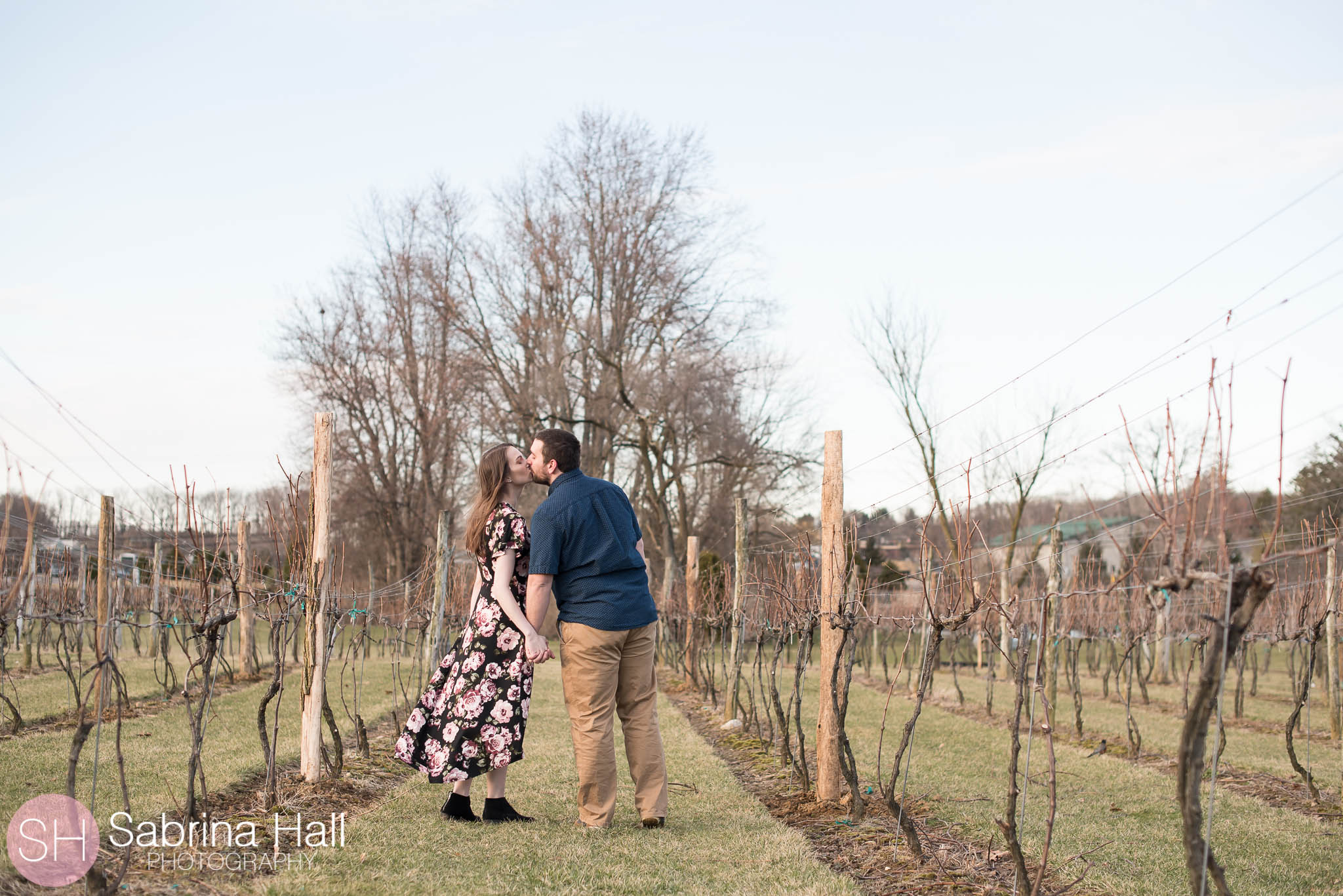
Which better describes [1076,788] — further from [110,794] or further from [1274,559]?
[110,794]

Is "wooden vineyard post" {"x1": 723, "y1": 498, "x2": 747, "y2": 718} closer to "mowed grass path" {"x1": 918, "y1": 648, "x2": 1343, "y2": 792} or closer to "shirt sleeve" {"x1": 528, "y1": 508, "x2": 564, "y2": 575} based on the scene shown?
"mowed grass path" {"x1": 918, "y1": 648, "x2": 1343, "y2": 792}

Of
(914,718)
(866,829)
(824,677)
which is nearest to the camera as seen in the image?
(914,718)

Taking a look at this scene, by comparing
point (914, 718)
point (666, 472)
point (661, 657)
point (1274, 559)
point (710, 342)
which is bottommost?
point (661, 657)

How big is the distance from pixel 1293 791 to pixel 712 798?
407cm

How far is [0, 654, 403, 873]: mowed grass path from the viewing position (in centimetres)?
485

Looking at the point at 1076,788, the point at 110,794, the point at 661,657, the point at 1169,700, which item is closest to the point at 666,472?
the point at 661,657

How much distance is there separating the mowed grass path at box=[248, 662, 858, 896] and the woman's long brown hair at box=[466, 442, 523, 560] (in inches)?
47.6

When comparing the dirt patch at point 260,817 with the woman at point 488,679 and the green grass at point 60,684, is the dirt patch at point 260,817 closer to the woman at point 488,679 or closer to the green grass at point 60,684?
the woman at point 488,679

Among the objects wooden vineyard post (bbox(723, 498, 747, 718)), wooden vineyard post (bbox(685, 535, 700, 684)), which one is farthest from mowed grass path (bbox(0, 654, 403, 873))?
wooden vineyard post (bbox(685, 535, 700, 684))

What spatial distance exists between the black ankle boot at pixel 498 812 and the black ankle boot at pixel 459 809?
0.03 m

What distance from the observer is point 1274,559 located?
2246 millimetres

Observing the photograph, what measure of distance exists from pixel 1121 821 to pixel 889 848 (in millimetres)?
1943

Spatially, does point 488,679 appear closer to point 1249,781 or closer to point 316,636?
point 316,636

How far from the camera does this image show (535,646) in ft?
13.9
